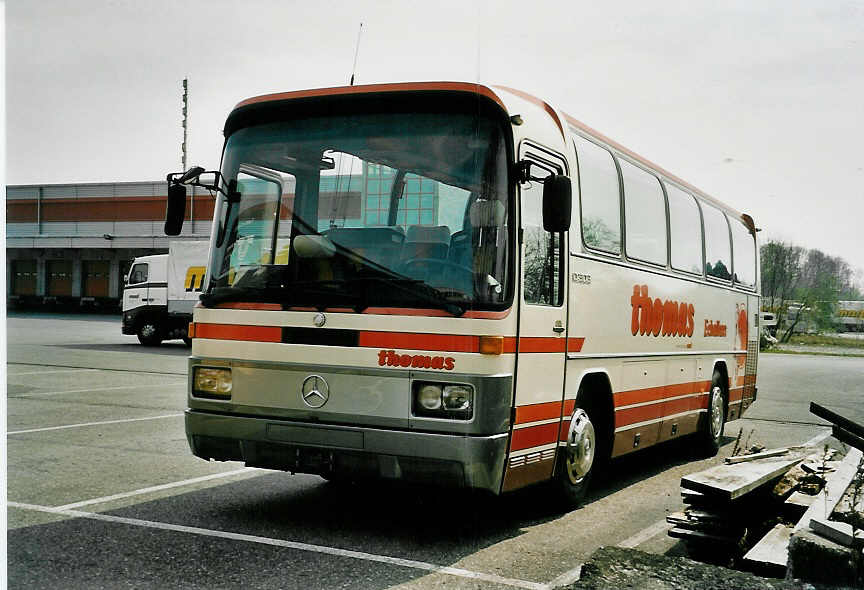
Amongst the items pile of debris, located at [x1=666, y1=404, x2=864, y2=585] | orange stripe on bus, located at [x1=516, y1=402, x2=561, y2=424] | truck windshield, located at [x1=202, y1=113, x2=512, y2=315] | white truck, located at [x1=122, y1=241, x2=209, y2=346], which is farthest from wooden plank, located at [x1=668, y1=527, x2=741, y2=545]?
white truck, located at [x1=122, y1=241, x2=209, y2=346]

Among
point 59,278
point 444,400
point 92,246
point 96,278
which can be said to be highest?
point 92,246

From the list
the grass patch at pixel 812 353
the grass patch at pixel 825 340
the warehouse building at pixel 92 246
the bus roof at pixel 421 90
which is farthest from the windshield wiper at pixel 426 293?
the grass patch at pixel 825 340

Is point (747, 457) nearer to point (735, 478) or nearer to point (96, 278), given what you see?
point (735, 478)

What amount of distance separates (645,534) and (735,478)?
818 mm

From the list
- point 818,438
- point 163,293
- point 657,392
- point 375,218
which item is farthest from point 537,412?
point 163,293

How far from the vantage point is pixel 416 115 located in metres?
6.00

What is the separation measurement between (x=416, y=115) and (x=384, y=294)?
3.82 ft

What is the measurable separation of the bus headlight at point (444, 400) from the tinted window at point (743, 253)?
311 inches

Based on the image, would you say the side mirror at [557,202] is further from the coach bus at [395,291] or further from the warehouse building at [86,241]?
the warehouse building at [86,241]

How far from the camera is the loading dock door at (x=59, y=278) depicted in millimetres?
44656

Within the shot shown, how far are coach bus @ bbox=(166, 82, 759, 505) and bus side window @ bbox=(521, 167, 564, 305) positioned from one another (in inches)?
0.8

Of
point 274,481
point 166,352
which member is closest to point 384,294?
point 274,481

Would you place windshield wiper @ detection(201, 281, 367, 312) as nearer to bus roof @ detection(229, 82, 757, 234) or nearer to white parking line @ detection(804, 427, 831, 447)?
bus roof @ detection(229, 82, 757, 234)

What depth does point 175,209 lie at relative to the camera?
6.73 meters
